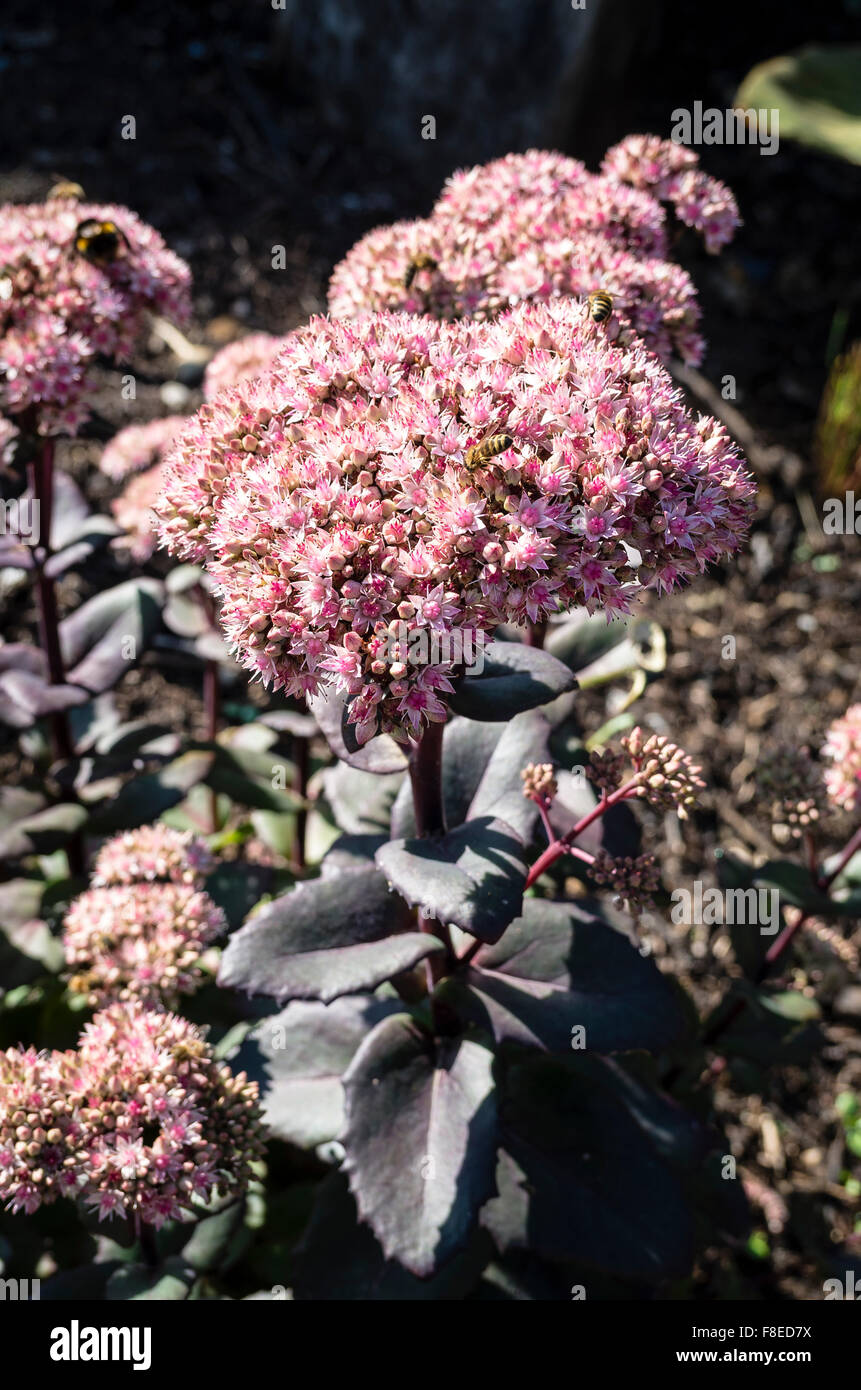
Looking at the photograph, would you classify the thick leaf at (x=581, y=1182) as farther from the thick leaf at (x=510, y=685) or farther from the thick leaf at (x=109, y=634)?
the thick leaf at (x=109, y=634)

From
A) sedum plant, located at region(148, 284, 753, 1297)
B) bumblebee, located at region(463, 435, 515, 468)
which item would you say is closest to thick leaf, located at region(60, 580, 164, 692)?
sedum plant, located at region(148, 284, 753, 1297)

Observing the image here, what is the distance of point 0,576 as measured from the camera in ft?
8.50

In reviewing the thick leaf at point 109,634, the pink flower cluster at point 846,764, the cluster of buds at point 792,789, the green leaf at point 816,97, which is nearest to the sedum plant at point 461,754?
the cluster of buds at point 792,789

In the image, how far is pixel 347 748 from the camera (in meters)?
1.50

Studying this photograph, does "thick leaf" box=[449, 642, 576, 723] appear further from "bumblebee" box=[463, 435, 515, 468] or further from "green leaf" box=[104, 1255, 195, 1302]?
"green leaf" box=[104, 1255, 195, 1302]

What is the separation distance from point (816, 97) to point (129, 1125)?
5.49 meters

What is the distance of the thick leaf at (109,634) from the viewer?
2566mm

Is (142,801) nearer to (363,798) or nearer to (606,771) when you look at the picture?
(363,798)

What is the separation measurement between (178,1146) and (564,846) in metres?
0.74

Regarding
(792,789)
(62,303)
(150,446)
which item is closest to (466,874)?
(792,789)

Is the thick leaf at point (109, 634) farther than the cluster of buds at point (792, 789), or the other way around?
the thick leaf at point (109, 634)

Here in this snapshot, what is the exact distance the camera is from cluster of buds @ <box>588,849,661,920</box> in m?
1.79

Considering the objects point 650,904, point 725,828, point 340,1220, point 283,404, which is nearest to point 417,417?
point 283,404

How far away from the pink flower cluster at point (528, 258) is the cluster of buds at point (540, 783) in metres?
0.72
